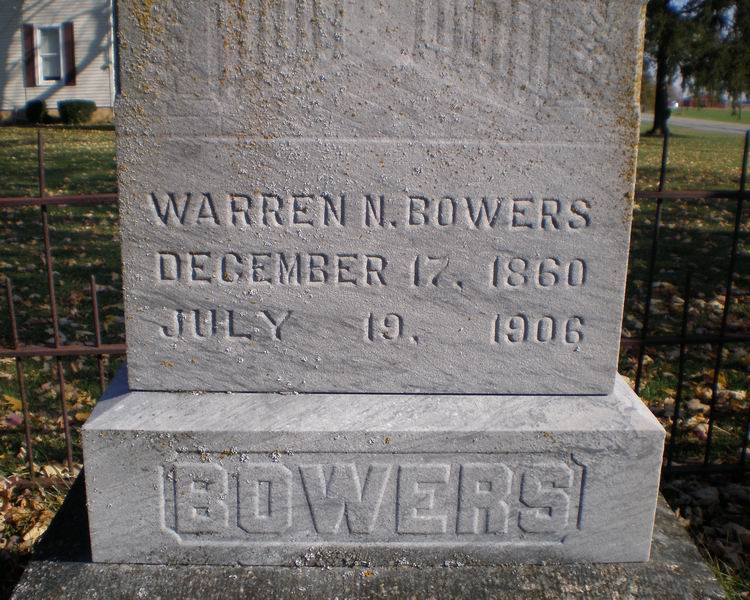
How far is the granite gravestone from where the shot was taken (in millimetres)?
2109

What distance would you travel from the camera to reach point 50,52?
24000mm

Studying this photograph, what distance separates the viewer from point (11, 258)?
7.50 meters

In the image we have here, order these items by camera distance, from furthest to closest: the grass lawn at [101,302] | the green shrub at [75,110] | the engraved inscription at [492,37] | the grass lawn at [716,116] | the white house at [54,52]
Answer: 1. the grass lawn at [716,116]
2. the green shrub at [75,110]
3. the white house at [54,52]
4. the grass lawn at [101,302]
5. the engraved inscription at [492,37]

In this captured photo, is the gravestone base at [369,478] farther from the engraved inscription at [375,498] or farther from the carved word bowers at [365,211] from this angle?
the carved word bowers at [365,211]

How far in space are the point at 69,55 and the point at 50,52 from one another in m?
0.95

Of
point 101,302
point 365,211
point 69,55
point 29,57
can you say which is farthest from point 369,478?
point 29,57

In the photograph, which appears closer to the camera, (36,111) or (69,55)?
(69,55)

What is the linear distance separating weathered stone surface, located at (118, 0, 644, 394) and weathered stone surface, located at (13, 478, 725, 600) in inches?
21.9

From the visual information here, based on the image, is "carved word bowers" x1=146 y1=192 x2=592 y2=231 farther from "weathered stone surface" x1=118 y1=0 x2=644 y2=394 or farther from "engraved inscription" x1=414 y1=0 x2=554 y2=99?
"engraved inscription" x1=414 y1=0 x2=554 y2=99

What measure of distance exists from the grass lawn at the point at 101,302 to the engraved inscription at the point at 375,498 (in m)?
1.40

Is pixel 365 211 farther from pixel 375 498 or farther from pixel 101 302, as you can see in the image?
pixel 101 302

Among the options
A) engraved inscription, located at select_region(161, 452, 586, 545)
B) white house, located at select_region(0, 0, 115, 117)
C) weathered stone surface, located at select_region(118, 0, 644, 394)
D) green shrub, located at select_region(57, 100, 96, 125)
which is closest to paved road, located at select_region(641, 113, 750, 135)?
white house, located at select_region(0, 0, 115, 117)

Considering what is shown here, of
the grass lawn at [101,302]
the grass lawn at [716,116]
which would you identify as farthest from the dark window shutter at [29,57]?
the grass lawn at [716,116]

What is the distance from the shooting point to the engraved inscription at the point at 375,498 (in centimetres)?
229
